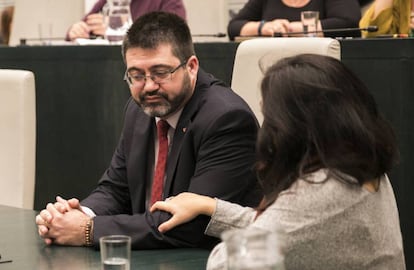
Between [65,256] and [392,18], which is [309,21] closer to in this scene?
[392,18]

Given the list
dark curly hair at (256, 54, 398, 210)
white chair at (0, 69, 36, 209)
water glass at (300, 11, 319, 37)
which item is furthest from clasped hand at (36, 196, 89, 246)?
water glass at (300, 11, 319, 37)

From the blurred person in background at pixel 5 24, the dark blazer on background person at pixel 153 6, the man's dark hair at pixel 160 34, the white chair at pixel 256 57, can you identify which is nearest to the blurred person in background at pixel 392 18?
the white chair at pixel 256 57

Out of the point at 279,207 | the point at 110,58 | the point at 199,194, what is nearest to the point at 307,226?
the point at 279,207

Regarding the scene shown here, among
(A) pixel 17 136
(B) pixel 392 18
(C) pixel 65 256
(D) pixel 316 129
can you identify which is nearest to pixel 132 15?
(B) pixel 392 18

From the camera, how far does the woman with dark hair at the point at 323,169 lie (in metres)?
2.14

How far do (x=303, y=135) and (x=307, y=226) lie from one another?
0.64 feet

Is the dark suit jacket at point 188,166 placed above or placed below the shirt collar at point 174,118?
below

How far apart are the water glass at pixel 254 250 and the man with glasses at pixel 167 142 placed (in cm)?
145

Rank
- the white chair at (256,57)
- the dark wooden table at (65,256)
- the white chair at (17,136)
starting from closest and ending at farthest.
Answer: the dark wooden table at (65,256)
the white chair at (256,57)
the white chair at (17,136)

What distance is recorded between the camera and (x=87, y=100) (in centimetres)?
538

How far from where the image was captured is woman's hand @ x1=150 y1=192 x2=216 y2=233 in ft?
8.60

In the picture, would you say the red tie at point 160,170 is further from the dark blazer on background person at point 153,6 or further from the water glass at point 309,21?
the dark blazer on background person at point 153,6

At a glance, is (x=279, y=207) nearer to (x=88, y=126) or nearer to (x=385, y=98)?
(x=385, y=98)

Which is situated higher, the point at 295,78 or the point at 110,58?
the point at 295,78
